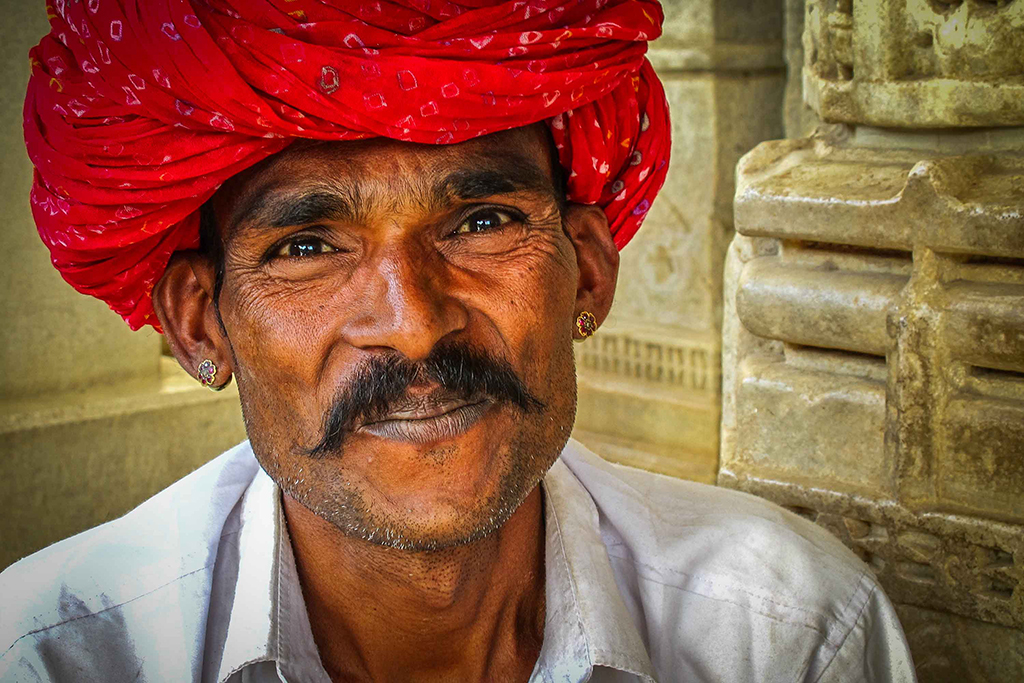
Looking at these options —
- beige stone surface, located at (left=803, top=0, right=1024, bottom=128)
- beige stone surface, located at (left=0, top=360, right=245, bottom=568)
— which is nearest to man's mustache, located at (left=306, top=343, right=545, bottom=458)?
beige stone surface, located at (left=803, top=0, right=1024, bottom=128)

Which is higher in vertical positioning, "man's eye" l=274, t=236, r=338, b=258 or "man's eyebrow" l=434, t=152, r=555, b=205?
"man's eyebrow" l=434, t=152, r=555, b=205

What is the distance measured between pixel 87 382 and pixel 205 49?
2.47 metres

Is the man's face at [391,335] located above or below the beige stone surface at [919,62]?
below

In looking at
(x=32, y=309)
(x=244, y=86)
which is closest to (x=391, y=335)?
(x=244, y=86)

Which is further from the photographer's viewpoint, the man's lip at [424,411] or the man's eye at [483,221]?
the man's eye at [483,221]

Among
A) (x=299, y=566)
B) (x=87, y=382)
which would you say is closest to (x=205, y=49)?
(x=299, y=566)

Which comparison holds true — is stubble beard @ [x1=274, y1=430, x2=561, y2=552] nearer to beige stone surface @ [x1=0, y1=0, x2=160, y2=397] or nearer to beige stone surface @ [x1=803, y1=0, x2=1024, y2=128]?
beige stone surface @ [x1=803, y1=0, x2=1024, y2=128]

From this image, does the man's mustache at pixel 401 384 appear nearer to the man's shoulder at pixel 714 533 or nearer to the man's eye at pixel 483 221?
the man's eye at pixel 483 221

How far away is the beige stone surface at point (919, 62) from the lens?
1.93 metres

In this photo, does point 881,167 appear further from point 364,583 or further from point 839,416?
point 364,583

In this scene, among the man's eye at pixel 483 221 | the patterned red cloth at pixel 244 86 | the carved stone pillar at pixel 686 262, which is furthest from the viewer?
the carved stone pillar at pixel 686 262

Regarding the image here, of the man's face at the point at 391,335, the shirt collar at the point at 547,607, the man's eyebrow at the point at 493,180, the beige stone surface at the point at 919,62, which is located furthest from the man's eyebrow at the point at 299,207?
the beige stone surface at the point at 919,62

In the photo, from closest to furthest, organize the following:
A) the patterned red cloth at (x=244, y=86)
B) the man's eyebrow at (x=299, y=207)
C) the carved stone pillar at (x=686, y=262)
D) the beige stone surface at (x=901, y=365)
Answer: the patterned red cloth at (x=244, y=86) → the man's eyebrow at (x=299, y=207) → the beige stone surface at (x=901, y=365) → the carved stone pillar at (x=686, y=262)

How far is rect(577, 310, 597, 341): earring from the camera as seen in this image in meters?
2.10
